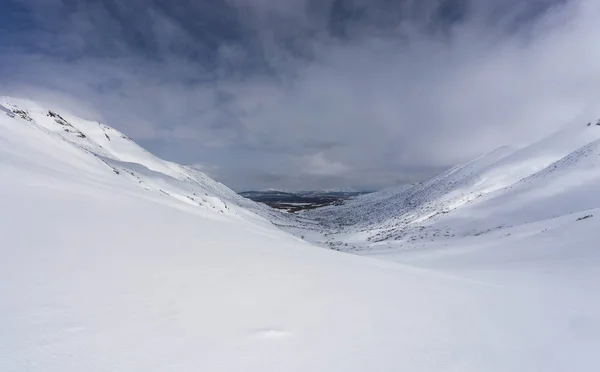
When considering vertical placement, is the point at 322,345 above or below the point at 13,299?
below

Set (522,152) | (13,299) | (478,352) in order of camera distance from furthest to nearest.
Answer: (522,152) < (478,352) < (13,299)

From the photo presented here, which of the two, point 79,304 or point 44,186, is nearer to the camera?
point 79,304

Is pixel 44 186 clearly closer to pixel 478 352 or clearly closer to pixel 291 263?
pixel 291 263

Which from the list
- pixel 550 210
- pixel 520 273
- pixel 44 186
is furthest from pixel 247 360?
pixel 550 210

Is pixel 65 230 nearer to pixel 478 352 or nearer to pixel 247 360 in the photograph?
pixel 247 360

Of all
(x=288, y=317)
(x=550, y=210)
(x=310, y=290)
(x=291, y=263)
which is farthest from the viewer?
(x=550, y=210)

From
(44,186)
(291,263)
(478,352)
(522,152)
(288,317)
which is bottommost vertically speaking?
(478,352)

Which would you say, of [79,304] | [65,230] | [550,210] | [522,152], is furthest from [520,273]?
[522,152]
